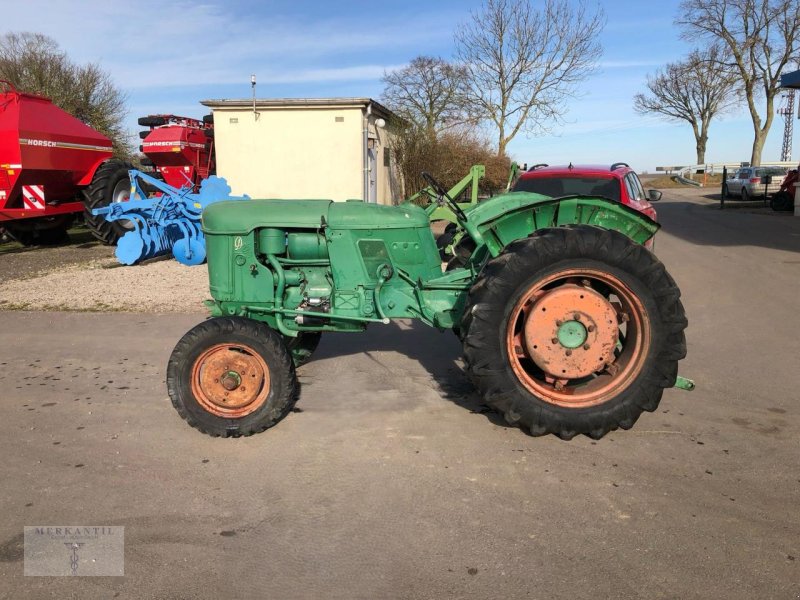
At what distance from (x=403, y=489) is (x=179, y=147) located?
13.4m

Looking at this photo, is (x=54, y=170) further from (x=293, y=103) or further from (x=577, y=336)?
(x=577, y=336)

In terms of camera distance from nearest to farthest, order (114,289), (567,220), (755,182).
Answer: (567,220) < (114,289) < (755,182)

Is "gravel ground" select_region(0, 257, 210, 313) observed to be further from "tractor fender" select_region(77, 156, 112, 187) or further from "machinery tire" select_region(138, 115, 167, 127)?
"machinery tire" select_region(138, 115, 167, 127)

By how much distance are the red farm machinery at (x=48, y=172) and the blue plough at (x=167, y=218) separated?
1.95 meters

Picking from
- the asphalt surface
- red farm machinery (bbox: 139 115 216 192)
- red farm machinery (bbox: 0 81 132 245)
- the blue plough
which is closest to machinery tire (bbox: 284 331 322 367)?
the asphalt surface

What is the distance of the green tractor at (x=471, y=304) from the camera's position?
359 cm

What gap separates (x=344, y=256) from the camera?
402 centimetres

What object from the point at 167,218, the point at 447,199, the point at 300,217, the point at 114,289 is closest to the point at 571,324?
the point at 447,199

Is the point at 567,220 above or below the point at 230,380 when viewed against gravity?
above

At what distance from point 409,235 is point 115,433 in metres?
2.26

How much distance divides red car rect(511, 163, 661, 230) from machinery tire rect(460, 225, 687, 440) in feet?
12.8

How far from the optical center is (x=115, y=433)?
3.93 metres


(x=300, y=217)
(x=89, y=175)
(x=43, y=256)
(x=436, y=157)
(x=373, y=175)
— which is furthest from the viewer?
(x=436, y=157)

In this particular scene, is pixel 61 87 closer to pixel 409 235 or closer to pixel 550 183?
pixel 550 183
